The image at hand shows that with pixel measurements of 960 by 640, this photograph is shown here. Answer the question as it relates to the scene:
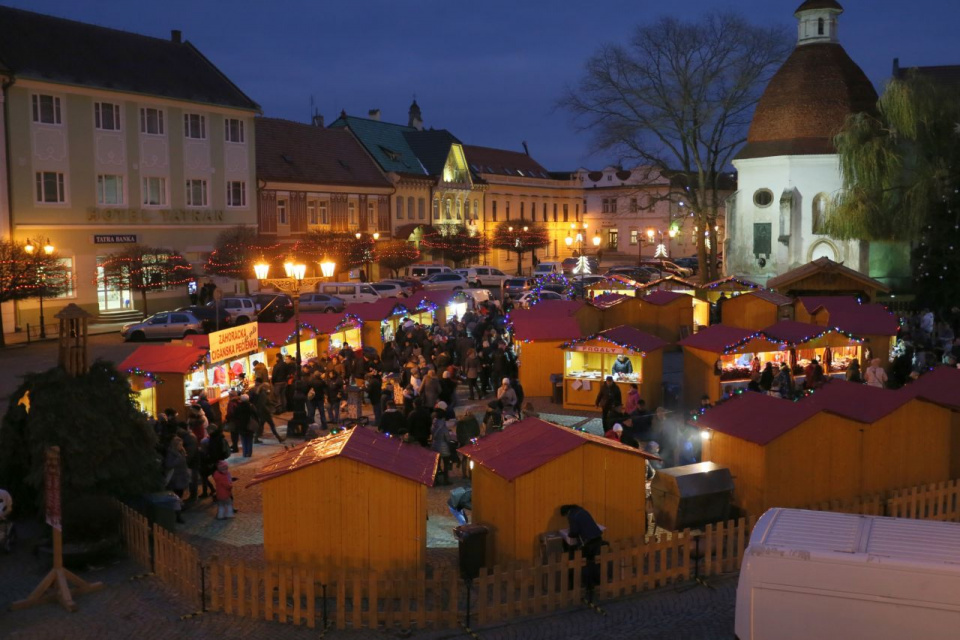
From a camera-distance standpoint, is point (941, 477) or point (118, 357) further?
point (118, 357)

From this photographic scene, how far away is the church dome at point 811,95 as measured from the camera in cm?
4503

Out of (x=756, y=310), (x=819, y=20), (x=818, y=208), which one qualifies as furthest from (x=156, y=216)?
(x=819, y=20)

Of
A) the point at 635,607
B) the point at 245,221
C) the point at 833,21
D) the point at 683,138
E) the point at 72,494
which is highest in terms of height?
the point at 833,21

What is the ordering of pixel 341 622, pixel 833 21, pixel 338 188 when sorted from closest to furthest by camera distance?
pixel 341 622, pixel 833 21, pixel 338 188

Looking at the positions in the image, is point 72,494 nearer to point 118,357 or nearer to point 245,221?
point 118,357

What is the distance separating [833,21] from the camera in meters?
46.8

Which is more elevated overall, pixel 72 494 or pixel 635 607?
pixel 72 494

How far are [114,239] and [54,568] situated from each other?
32364 millimetres

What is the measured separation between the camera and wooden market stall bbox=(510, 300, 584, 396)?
78.7ft

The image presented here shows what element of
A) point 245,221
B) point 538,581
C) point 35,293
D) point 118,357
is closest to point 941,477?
point 538,581

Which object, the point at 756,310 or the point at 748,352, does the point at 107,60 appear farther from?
the point at 748,352

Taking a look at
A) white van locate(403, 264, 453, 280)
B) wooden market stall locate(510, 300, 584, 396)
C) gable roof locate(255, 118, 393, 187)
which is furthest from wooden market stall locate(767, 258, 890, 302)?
gable roof locate(255, 118, 393, 187)

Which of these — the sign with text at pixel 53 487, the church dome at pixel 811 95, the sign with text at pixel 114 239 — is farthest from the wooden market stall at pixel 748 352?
the sign with text at pixel 114 239

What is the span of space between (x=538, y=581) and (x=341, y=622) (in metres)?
2.22
